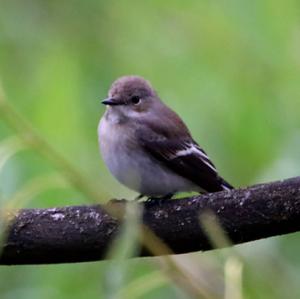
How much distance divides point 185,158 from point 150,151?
0.42 feet

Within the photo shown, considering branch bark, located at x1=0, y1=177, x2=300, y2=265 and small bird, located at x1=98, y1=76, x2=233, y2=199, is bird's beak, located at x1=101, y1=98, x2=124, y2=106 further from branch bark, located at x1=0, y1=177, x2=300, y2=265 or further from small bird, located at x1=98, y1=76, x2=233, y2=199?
branch bark, located at x1=0, y1=177, x2=300, y2=265

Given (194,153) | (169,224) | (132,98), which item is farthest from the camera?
(132,98)

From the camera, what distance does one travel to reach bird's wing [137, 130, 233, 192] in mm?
2875

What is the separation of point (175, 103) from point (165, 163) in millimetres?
381

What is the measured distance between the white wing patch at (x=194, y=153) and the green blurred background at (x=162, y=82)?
132 mm

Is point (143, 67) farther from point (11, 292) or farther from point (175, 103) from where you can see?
point (11, 292)

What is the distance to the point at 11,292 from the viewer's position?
2.47 meters

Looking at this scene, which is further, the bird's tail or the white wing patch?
the white wing patch

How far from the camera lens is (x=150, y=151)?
3.07m

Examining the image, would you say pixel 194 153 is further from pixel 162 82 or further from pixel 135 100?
pixel 135 100

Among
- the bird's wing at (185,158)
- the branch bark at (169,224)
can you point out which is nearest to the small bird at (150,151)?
the bird's wing at (185,158)

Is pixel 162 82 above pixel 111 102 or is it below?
below

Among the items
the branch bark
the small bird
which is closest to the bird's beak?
the small bird

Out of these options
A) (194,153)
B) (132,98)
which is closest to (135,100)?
(132,98)
